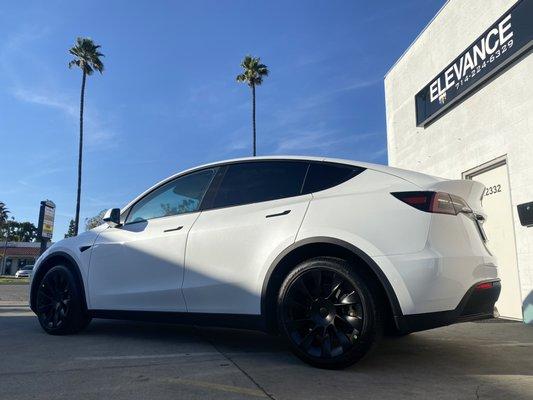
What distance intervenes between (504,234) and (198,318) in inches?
254

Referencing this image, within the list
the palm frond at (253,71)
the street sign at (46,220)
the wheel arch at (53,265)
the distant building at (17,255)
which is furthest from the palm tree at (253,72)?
the distant building at (17,255)

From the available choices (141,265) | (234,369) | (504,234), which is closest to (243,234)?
(234,369)

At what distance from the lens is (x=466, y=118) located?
31.3ft

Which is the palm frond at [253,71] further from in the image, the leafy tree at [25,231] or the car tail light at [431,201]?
the leafy tree at [25,231]

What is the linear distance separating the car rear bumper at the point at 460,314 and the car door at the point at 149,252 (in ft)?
6.47

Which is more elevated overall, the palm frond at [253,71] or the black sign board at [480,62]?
the palm frond at [253,71]

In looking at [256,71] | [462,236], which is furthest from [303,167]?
[256,71]

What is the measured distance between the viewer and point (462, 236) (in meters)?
3.35

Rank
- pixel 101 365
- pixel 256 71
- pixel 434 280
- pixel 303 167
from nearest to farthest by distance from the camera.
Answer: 1. pixel 434 280
2. pixel 101 365
3. pixel 303 167
4. pixel 256 71

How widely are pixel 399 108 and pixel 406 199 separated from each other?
33.2 ft

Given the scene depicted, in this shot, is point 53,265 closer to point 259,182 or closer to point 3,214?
point 259,182

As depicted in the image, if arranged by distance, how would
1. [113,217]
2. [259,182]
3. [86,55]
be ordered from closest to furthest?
1. [259,182]
2. [113,217]
3. [86,55]

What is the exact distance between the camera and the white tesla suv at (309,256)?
3.20 metres

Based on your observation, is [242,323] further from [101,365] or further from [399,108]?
[399,108]
